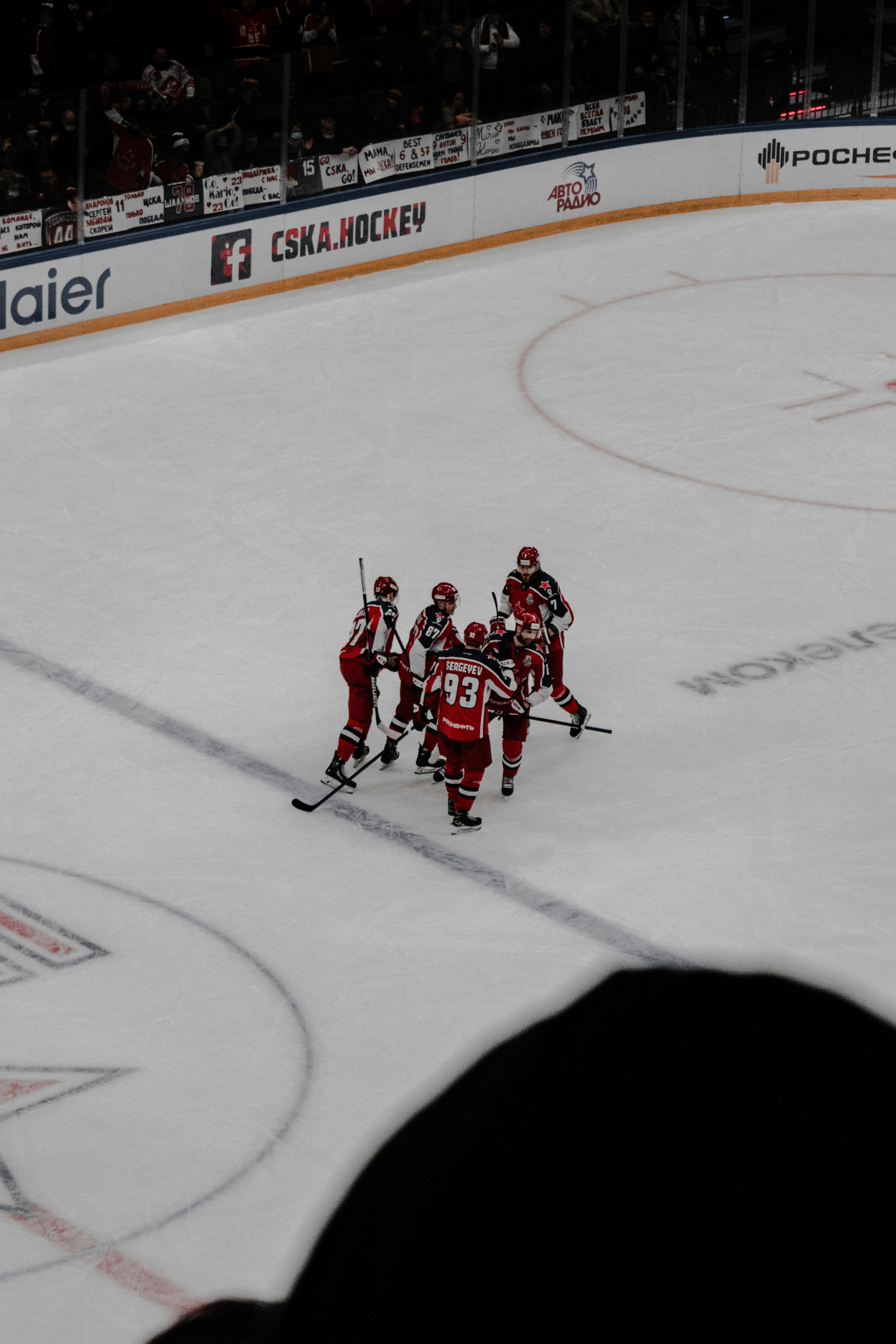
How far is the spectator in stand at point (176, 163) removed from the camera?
13695 mm

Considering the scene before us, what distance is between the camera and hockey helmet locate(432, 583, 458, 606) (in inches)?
285

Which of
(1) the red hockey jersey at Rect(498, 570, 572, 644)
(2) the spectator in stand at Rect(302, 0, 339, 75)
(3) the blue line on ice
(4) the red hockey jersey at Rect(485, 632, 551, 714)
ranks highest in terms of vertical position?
(2) the spectator in stand at Rect(302, 0, 339, 75)

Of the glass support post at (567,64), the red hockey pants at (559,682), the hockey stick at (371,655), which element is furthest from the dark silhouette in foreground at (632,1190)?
the glass support post at (567,64)

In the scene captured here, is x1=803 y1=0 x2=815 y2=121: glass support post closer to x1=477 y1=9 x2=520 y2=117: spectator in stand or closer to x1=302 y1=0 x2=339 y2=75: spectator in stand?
x1=477 y1=9 x2=520 y2=117: spectator in stand

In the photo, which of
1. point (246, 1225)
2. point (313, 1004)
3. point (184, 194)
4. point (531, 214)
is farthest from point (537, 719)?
point (531, 214)

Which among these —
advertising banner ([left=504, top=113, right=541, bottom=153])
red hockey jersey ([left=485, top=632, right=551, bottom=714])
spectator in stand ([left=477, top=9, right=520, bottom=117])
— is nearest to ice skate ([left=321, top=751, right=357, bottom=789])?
red hockey jersey ([left=485, top=632, right=551, bottom=714])

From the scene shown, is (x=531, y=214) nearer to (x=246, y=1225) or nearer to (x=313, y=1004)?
(x=313, y=1004)

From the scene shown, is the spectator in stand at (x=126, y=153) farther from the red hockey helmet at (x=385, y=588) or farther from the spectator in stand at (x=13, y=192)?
the red hockey helmet at (x=385, y=588)

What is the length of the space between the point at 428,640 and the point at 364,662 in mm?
311

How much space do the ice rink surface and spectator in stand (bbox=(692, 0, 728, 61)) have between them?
3.39 m

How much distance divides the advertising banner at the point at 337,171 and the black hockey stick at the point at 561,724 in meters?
7.94

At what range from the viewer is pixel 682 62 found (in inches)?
660

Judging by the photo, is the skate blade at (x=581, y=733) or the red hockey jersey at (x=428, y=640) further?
the skate blade at (x=581, y=733)

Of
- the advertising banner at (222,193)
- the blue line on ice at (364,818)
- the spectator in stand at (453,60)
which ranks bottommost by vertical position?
the blue line on ice at (364,818)
